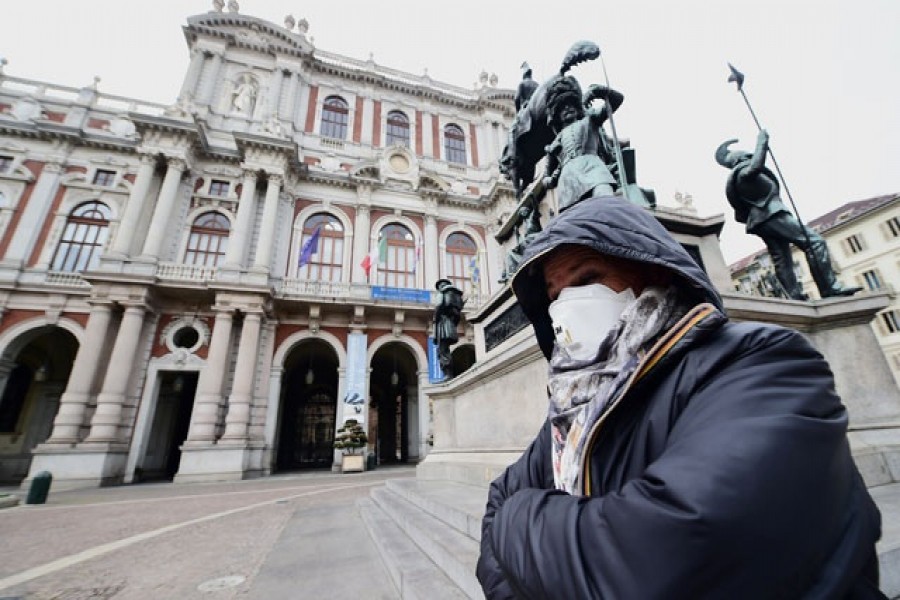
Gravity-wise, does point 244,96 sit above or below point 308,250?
above

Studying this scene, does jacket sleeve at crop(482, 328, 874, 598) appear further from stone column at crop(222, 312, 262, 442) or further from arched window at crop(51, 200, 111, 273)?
arched window at crop(51, 200, 111, 273)

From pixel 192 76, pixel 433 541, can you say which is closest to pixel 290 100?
pixel 192 76

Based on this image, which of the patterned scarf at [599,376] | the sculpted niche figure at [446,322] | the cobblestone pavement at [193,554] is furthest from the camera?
the sculpted niche figure at [446,322]

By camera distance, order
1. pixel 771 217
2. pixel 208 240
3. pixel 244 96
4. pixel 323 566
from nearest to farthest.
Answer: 1. pixel 323 566
2. pixel 771 217
3. pixel 208 240
4. pixel 244 96

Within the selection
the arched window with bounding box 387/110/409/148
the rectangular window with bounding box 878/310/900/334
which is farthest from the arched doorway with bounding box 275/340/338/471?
the rectangular window with bounding box 878/310/900/334

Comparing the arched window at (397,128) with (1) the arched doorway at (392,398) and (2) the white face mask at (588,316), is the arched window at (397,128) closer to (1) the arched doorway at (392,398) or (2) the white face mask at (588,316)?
(1) the arched doorway at (392,398)

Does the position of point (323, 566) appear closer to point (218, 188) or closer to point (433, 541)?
point (433, 541)

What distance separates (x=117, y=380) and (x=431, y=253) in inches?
489

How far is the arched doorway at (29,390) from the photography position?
13.1 metres

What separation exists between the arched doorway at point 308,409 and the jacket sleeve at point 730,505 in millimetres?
15870

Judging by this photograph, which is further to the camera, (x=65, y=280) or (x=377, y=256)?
(x=377, y=256)

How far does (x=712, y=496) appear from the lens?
1.69ft

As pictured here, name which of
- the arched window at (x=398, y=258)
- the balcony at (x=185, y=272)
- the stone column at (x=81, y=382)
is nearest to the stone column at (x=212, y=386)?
the balcony at (x=185, y=272)

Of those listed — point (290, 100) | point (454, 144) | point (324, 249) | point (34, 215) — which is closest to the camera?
point (34, 215)
